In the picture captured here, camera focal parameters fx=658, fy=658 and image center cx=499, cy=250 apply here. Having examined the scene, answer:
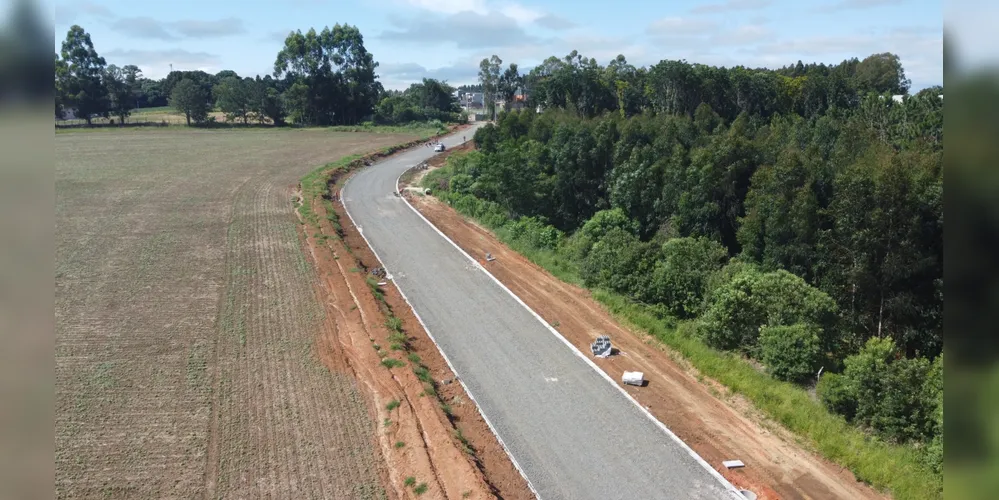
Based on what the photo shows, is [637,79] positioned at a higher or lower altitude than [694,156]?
higher

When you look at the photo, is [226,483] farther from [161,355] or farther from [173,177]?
[173,177]

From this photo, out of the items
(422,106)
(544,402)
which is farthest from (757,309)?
(422,106)

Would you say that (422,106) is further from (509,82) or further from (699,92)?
(699,92)

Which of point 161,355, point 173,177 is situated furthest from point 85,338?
point 173,177

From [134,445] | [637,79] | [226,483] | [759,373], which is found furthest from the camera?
[637,79]

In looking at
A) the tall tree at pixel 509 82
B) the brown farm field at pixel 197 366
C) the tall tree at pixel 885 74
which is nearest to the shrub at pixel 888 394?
the brown farm field at pixel 197 366
